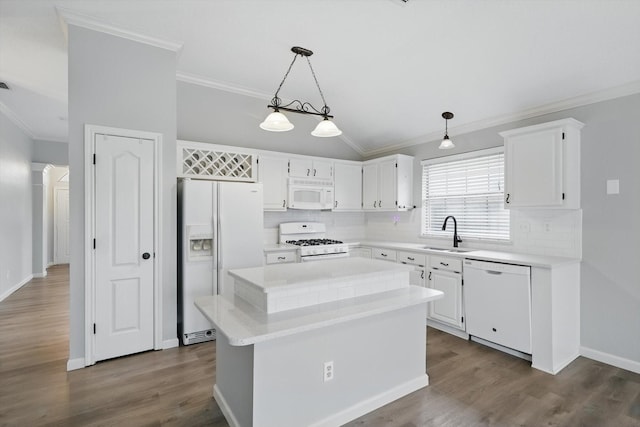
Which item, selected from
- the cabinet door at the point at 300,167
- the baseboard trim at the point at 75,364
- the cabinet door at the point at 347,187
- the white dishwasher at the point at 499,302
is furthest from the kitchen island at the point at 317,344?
the cabinet door at the point at 347,187

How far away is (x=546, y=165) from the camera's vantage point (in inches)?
124

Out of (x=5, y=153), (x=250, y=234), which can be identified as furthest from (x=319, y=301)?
(x=5, y=153)

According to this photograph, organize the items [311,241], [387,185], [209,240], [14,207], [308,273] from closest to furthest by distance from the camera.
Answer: [308,273]
[209,240]
[311,241]
[387,185]
[14,207]

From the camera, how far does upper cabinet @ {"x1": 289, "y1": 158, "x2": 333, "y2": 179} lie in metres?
4.67

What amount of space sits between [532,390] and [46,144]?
28.6 feet

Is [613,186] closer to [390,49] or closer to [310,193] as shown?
[390,49]

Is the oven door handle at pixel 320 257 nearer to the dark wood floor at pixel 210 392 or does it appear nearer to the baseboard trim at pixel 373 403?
the dark wood floor at pixel 210 392

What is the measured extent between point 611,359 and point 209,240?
4.07 metres

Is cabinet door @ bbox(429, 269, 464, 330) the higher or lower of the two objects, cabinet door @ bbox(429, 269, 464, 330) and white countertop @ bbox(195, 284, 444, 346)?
the lower

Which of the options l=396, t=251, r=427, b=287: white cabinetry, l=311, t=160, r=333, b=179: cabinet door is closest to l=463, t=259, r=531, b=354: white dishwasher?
Answer: l=396, t=251, r=427, b=287: white cabinetry

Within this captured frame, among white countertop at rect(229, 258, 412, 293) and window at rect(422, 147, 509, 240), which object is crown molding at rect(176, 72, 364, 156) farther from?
white countertop at rect(229, 258, 412, 293)

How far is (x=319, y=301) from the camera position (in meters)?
2.18

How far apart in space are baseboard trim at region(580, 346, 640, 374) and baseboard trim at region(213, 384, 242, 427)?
329 cm

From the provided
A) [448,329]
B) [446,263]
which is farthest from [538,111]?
[448,329]
